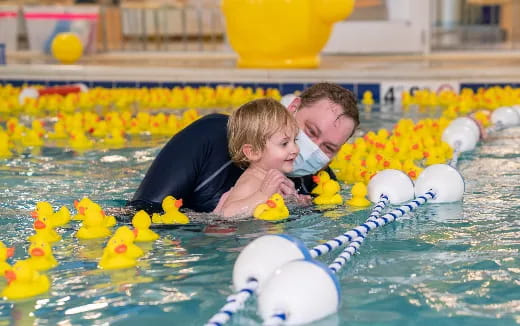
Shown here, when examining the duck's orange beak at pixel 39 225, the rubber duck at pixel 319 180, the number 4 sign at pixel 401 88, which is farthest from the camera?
the number 4 sign at pixel 401 88

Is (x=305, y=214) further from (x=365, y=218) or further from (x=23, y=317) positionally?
(x=23, y=317)

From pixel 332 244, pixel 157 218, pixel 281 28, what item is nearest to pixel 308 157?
pixel 157 218

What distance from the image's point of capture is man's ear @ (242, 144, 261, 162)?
12.4ft

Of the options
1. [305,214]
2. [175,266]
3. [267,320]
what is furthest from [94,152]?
[267,320]

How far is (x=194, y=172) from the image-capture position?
391cm

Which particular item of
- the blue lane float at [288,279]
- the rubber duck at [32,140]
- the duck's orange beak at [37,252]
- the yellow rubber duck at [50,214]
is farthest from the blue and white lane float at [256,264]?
the rubber duck at [32,140]

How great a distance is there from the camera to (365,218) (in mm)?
4012

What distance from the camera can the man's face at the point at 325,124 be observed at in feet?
13.0

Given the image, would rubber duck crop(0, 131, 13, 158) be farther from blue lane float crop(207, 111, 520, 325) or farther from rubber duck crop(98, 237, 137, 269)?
blue lane float crop(207, 111, 520, 325)

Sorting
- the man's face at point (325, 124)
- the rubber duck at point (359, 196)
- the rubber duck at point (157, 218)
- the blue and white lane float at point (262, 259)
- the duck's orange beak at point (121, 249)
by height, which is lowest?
the rubber duck at point (359, 196)

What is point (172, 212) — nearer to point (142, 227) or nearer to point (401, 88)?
point (142, 227)

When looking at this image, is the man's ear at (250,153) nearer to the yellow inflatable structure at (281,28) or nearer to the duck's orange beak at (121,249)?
the duck's orange beak at (121,249)

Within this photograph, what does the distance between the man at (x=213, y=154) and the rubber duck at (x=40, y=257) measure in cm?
83

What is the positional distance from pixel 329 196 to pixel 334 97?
0.55 meters
